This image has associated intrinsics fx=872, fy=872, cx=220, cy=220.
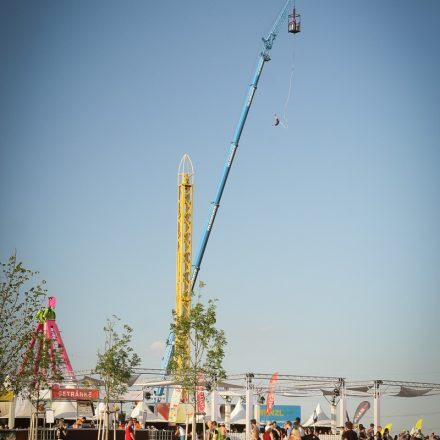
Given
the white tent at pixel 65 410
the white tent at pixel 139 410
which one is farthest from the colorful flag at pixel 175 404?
the white tent at pixel 65 410

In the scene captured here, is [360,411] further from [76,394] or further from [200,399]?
[76,394]

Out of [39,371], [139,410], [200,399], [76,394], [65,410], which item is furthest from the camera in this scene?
[65,410]

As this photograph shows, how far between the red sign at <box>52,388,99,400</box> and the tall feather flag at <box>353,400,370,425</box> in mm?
15165

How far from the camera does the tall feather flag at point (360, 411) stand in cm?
4456

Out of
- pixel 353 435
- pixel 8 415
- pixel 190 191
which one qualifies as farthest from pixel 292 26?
pixel 353 435

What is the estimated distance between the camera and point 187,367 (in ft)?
143

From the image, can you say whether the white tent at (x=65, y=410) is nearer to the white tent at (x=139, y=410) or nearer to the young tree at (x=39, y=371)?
the white tent at (x=139, y=410)

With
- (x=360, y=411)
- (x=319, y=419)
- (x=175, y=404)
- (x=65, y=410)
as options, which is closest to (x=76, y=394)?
(x=65, y=410)

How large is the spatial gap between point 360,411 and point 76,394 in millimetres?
16551

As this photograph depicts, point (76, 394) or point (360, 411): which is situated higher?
point (76, 394)

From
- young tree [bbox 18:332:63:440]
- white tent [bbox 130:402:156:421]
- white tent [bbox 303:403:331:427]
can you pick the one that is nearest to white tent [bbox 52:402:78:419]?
white tent [bbox 130:402:156:421]

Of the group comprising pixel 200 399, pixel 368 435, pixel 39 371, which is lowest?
pixel 368 435

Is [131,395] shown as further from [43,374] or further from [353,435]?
[353,435]

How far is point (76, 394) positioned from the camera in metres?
50.5
